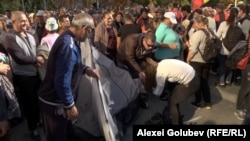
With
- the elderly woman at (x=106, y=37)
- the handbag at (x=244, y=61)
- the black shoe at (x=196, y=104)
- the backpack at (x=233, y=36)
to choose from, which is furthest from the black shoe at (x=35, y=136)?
the backpack at (x=233, y=36)

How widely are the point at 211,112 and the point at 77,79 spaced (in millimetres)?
2983

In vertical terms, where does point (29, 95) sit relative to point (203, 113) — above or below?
above

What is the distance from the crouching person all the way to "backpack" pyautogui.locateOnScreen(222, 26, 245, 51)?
7.11 feet

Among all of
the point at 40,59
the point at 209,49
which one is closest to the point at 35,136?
the point at 40,59

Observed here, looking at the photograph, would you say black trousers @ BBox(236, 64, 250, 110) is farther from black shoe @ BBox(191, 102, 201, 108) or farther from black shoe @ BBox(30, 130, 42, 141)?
black shoe @ BBox(30, 130, 42, 141)

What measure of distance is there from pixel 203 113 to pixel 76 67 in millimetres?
2985

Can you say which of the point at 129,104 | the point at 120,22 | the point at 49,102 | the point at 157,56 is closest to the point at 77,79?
the point at 49,102

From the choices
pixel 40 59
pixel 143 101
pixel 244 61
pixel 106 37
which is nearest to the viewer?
pixel 40 59

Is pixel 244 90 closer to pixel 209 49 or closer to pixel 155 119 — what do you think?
pixel 209 49

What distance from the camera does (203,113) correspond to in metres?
5.68

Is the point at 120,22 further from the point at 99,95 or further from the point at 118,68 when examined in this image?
the point at 99,95

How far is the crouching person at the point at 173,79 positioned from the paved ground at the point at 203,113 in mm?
829

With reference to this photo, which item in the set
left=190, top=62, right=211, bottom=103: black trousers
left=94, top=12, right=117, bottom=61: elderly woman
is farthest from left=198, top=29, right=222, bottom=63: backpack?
left=94, top=12, right=117, bottom=61: elderly woman

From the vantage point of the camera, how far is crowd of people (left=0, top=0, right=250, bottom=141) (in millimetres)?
3322
